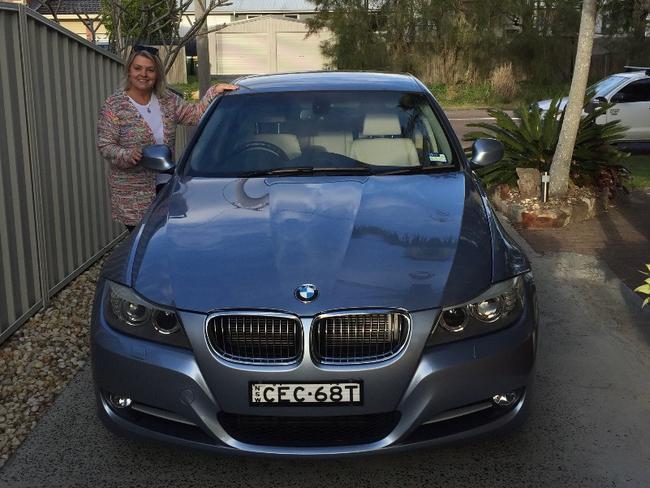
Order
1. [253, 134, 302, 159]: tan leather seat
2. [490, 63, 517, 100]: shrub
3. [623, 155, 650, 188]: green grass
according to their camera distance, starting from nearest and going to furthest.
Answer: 1. [253, 134, 302, 159]: tan leather seat
2. [623, 155, 650, 188]: green grass
3. [490, 63, 517, 100]: shrub

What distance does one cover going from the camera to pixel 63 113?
654cm

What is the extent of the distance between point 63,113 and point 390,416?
4358mm

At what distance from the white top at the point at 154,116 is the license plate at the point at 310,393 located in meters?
2.83

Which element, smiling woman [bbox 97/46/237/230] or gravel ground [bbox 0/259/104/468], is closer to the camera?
gravel ground [bbox 0/259/104/468]

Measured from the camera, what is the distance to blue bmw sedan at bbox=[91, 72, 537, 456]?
10.4 ft

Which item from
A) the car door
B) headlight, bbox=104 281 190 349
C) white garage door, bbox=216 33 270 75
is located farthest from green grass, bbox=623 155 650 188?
white garage door, bbox=216 33 270 75

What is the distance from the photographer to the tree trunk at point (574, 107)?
914 centimetres

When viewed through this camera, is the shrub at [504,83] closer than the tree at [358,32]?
Yes

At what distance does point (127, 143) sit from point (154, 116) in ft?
0.88

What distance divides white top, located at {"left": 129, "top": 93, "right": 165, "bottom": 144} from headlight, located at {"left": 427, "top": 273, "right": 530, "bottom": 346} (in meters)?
2.91

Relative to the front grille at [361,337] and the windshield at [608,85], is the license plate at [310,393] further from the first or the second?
the windshield at [608,85]

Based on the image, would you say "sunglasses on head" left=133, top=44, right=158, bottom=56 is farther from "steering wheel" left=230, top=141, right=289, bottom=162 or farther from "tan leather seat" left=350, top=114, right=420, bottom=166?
"tan leather seat" left=350, top=114, right=420, bottom=166

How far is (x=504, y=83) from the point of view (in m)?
29.7

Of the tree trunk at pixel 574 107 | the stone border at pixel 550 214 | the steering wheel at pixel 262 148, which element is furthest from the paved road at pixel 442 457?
the tree trunk at pixel 574 107
